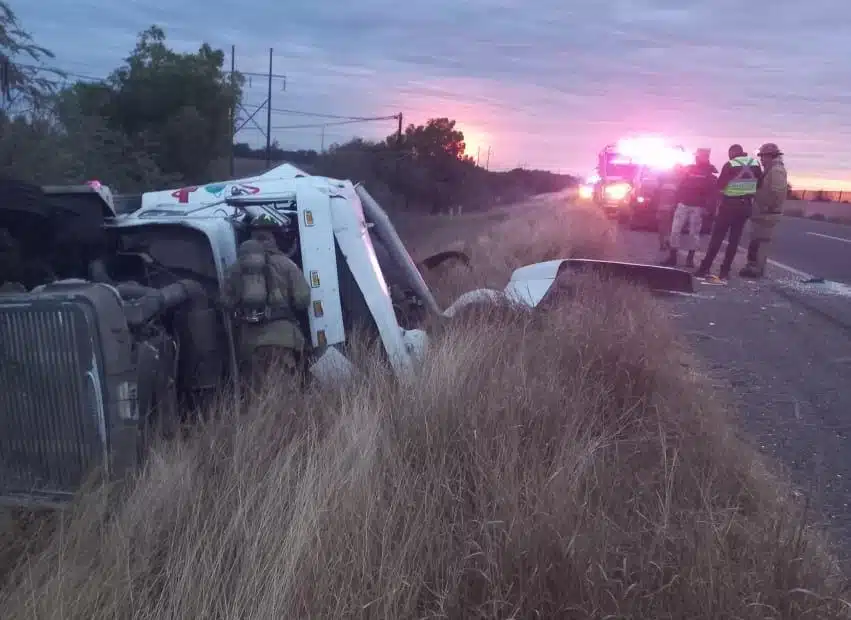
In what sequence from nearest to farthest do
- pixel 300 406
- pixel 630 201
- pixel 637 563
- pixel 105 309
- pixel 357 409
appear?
1. pixel 637 563
2. pixel 105 309
3. pixel 357 409
4. pixel 300 406
5. pixel 630 201

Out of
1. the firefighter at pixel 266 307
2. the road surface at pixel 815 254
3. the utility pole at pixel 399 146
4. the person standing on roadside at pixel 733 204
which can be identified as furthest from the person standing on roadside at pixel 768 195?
the utility pole at pixel 399 146

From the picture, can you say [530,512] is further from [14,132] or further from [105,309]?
[14,132]

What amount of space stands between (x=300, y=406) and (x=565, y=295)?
3459 millimetres

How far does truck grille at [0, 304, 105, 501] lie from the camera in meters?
3.55

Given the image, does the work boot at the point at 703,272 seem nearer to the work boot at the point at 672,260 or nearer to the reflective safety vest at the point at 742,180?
the work boot at the point at 672,260

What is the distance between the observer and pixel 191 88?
32.7 metres

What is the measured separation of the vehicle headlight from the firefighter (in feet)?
71.0

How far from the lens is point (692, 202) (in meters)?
13.6

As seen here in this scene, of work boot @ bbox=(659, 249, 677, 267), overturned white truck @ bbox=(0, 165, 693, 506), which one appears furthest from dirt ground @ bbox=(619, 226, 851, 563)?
overturned white truck @ bbox=(0, 165, 693, 506)

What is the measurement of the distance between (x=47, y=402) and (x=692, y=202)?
11832 millimetres

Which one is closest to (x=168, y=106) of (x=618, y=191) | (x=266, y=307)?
(x=618, y=191)

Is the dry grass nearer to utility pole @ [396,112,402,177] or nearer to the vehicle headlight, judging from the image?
the vehicle headlight

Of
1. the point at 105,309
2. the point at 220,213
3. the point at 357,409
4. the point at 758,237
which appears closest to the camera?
the point at 105,309

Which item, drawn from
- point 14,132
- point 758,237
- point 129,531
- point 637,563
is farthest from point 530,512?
point 14,132
